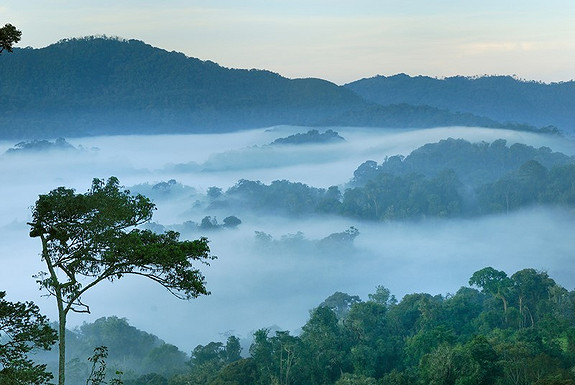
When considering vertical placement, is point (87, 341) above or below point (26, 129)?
below

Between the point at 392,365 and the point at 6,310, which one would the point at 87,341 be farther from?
the point at 6,310

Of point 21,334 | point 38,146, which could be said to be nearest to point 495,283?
point 21,334

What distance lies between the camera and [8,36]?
974 cm

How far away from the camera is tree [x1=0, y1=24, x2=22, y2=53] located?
381 inches

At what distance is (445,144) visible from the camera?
12731 centimetres

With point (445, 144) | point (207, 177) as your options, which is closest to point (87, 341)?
point (445, 144)

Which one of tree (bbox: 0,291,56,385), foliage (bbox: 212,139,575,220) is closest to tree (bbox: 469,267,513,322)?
tree (bbox: 0,291,56,385)

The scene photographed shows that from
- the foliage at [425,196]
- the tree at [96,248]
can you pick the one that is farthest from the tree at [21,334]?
the foliage at [425,196]

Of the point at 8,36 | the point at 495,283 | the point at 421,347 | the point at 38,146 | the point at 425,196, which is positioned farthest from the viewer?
the point at 38,146

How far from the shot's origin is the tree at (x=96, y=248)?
10336mm

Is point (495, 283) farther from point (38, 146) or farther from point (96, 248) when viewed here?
point (38, 146)

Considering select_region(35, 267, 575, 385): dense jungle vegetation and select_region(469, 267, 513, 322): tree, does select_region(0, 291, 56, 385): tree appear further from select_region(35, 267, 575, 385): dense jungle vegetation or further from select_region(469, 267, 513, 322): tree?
select_region(469, 267, 513, 322): tree

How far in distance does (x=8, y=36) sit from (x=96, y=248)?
288 cm

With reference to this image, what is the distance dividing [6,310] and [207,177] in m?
157
